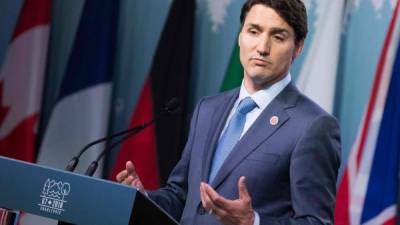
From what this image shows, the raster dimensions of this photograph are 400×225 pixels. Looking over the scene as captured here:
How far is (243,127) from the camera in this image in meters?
2.28

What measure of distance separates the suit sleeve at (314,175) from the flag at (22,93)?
2545mm

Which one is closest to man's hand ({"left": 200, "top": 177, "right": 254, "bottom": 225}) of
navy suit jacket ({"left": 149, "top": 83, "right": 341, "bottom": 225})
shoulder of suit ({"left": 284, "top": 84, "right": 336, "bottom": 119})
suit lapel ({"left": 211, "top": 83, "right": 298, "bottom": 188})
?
navy suit jacket ({"left": 149, "top": 83, "right": 341, "bottom": 225})

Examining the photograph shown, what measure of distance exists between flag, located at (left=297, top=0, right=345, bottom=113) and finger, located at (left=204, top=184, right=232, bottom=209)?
2.03 m

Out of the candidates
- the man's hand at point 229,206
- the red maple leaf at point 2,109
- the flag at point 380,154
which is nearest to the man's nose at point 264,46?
the man's hand at point 229,206

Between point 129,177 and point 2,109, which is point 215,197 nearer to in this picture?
point 129,177

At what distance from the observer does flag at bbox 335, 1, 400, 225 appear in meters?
3.66

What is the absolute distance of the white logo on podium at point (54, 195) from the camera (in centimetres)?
187

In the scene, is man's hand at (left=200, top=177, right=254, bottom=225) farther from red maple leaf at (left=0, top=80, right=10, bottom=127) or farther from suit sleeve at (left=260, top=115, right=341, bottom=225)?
red maple leaf at (left=0, top=80, right=10, bottom=127)

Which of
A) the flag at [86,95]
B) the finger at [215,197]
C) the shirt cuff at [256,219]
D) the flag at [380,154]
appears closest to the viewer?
the finger at [215,197]

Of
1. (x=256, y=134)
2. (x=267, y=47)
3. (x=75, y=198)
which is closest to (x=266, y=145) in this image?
(x=256, y=134)

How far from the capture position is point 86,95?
14.5 feet

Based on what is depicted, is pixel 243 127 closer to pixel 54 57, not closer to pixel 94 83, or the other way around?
pixel 94 83

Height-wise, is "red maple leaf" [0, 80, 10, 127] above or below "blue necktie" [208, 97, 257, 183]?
below

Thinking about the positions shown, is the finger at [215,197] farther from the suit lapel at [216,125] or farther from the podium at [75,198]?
the suit lapel at [216,125]
